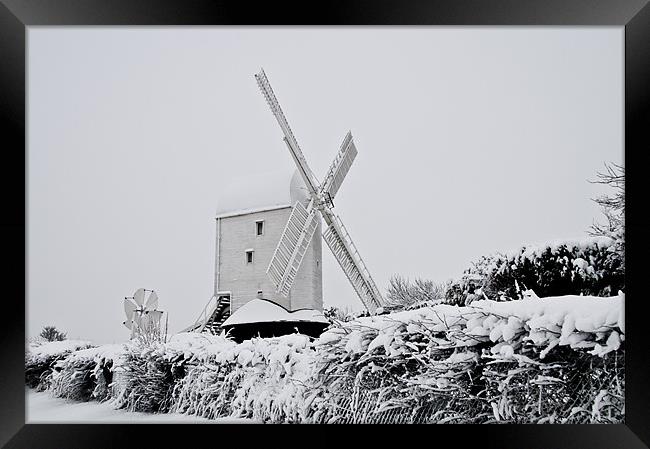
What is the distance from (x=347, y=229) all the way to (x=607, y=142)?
3.45 metres

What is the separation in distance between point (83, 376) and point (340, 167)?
4174mm

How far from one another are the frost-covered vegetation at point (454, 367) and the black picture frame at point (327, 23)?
204 mm

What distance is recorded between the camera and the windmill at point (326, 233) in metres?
8.44

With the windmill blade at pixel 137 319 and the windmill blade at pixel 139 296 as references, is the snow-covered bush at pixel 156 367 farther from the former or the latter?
the windmill blade at pixel 139 296

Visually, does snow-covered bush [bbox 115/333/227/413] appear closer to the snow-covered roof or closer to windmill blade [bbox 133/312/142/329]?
windmill blade [bbox 133/312/142/329]

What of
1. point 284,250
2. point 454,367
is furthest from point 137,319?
point 454,367

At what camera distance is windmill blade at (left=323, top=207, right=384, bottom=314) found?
8848 millimetres

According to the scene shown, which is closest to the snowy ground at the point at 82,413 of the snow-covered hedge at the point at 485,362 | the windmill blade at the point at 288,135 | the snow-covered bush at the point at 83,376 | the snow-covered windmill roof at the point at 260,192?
the snow-covered bush at the point at 83,376

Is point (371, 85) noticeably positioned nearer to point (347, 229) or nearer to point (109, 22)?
point (347, 229)

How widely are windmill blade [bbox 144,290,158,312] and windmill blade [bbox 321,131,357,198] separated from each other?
8.90ft

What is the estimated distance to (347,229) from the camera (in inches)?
348

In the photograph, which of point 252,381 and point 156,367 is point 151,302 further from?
point 252,381

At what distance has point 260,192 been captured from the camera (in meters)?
9.27

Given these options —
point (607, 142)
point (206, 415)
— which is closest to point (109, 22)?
point (206, 415)
